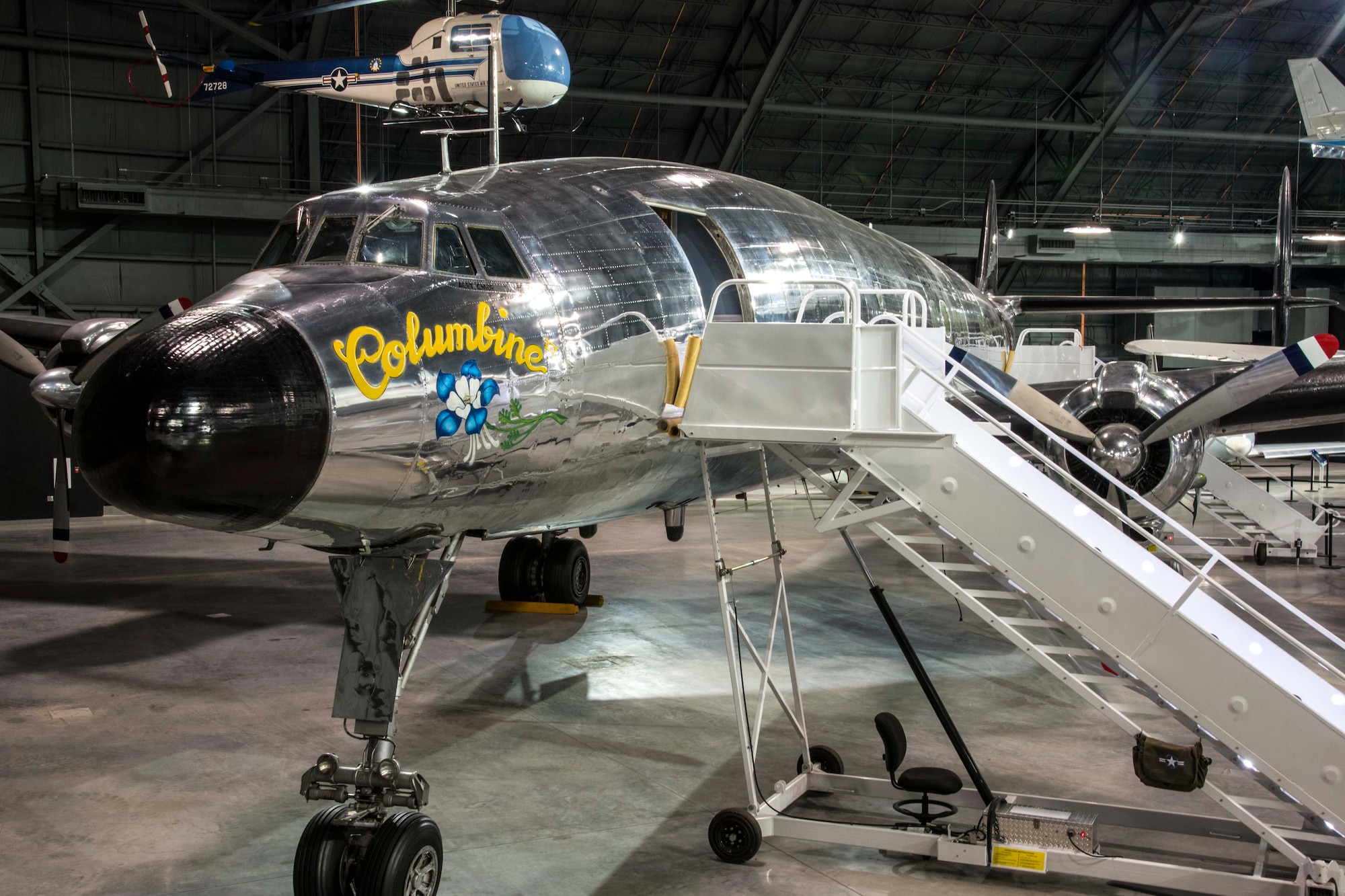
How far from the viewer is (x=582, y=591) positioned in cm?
1622

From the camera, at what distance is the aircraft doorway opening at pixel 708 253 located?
363 inches

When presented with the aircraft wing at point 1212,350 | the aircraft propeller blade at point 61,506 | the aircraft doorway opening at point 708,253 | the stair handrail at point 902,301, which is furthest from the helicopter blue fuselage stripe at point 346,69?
the aircraft wing at point 1212,350

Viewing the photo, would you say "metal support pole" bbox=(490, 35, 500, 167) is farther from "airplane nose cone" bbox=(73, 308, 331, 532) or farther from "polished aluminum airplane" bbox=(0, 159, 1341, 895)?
"airplane nose cone" bbox=(73, 308, 331, 532)

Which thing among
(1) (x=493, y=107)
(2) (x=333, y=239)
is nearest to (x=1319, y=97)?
(1) (x=493, y=107)

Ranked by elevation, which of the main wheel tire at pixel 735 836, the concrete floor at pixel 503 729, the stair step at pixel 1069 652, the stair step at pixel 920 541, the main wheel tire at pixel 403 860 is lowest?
the concrete floor at pixel 503 729

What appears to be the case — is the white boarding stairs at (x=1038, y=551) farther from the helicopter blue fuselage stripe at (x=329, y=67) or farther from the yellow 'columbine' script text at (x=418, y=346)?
the helicopter blue fuselage stripe at (x=329, y=67)

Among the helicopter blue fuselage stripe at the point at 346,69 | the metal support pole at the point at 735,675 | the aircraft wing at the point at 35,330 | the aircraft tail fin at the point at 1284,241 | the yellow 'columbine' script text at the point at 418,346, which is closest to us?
the yellow 'columbine' script text at the point at 418,346

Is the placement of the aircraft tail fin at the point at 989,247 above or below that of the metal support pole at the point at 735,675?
above

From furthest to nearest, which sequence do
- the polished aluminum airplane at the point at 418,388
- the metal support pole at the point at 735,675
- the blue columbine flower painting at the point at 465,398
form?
the metal support pole at the point at 735,675 < the blue columbine flower painting at the point at 465,398 < the polished aluminum airplane at the point at 418,388

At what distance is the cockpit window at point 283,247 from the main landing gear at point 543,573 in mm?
8903

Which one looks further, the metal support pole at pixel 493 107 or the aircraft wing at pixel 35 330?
the aircraft wing at pixel 35 330

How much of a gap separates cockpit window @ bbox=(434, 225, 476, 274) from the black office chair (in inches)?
171

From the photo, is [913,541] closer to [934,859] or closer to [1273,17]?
[934,859]

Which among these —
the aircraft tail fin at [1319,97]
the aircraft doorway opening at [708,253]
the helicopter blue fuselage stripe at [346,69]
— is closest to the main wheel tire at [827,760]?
the aircraft doorway opening at [708,253]
